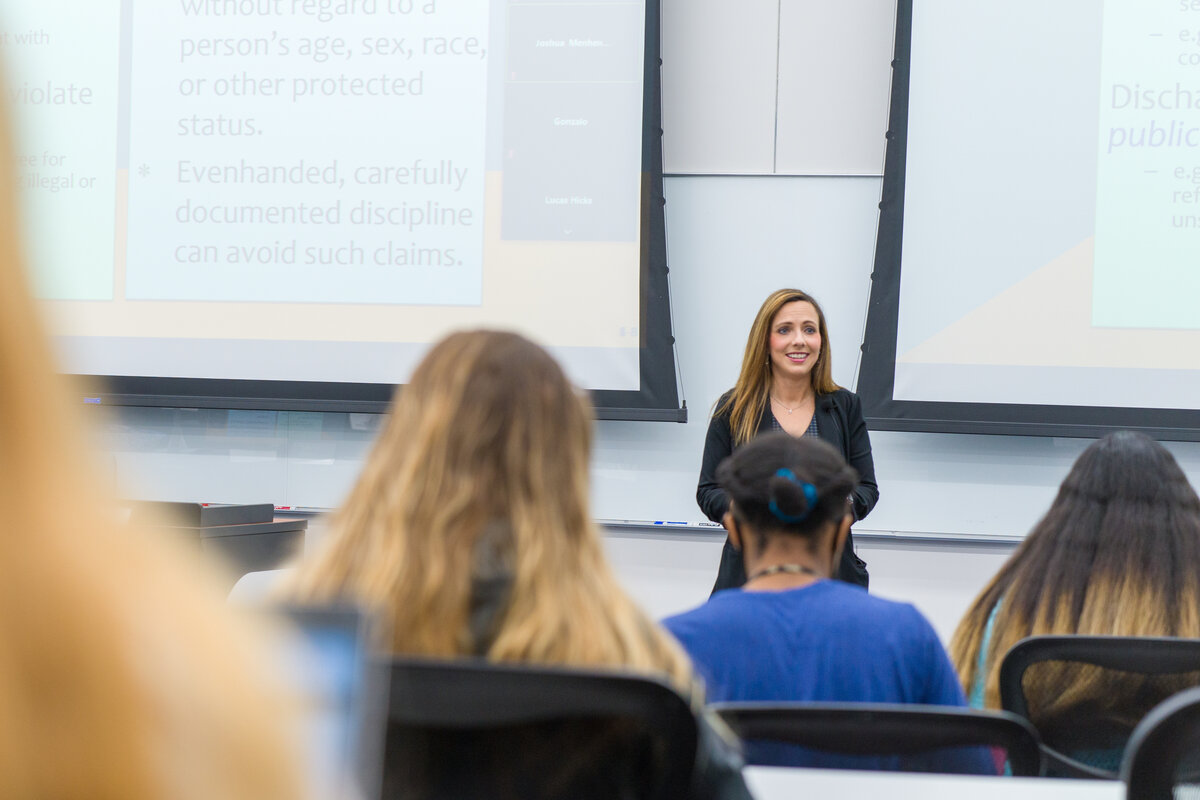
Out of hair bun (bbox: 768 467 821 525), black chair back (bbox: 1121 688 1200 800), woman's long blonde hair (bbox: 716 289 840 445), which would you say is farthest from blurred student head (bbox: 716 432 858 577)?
woman's long blonde hair (bbox: 716 289 840 445)

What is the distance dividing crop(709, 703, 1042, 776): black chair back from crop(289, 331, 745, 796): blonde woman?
9 cm

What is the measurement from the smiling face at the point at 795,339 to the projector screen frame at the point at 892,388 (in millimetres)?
513

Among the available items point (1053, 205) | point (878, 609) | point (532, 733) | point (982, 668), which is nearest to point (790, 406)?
point (1053, 205)

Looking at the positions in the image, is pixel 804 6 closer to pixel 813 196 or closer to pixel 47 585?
pixel 813 196

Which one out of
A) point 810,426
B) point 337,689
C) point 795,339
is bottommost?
point 810,426

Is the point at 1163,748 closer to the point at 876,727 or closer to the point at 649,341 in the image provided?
the point at 876,727

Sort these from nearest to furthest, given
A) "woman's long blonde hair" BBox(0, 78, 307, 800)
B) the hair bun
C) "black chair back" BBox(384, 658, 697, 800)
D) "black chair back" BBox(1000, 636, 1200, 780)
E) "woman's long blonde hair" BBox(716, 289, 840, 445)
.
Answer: "woman's long blonde hair" BBox(0, 78, 307, 800), "black chair back" BBox(384, 658, 697, 800), "black chair back" BBox(1000, 636, 1200, 780), the hair bun, "woman's long blonde hair" BBox(716, 289, 840, 445)

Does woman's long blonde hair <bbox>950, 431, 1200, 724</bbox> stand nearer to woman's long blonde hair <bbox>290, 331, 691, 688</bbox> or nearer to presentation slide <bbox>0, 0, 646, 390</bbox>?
woman's long blonde hair <bbox>290, 331, 691, 688</bbox>

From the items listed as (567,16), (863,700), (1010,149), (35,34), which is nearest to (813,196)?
(1010,149)

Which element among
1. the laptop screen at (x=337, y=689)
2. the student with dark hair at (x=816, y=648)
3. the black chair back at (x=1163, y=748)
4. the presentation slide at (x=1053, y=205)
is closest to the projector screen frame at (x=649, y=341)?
the presentation slide at (x=1053, y=205)

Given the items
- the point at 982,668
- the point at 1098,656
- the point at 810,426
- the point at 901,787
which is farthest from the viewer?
the point at 810,426

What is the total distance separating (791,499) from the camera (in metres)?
1.58

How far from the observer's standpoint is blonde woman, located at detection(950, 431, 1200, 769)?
63.0 inches

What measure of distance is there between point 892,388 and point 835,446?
738 mm
